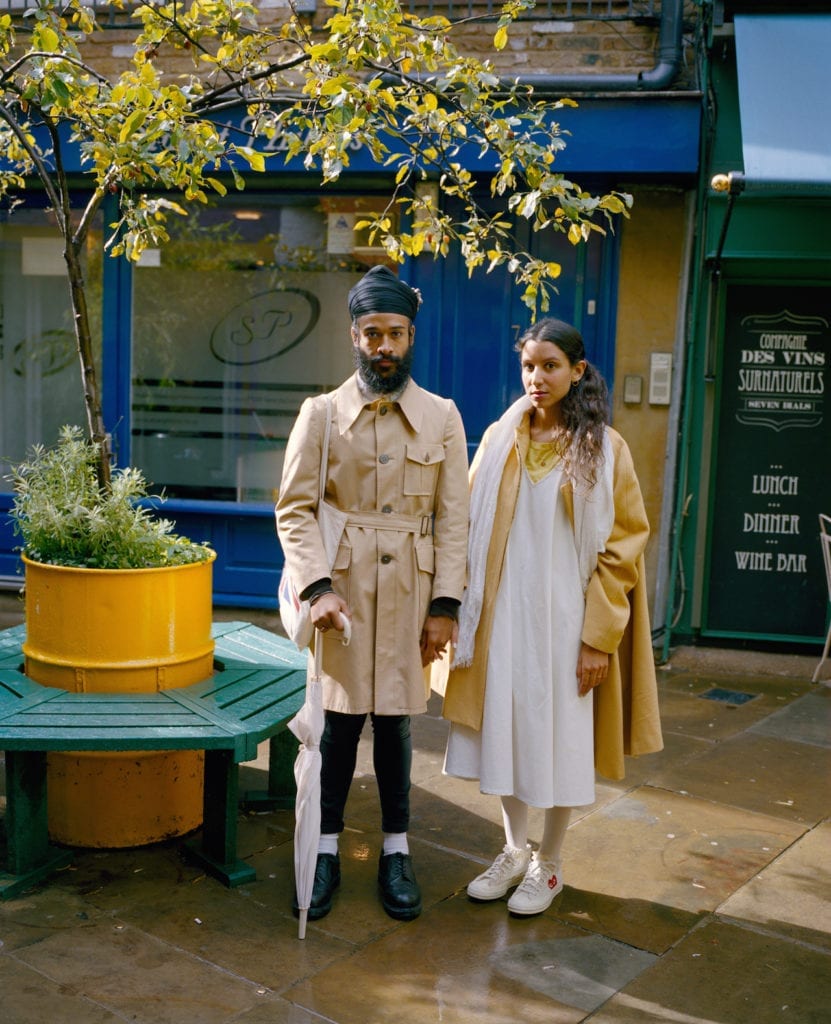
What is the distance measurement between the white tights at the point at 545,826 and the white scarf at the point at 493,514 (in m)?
0.56

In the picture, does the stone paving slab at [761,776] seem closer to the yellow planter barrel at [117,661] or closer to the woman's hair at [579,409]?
the woman's hair at [579,409]

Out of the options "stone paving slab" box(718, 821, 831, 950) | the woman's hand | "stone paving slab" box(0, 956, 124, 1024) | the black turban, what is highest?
the black turban

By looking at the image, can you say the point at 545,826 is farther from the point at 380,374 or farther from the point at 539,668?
the point at 380,374

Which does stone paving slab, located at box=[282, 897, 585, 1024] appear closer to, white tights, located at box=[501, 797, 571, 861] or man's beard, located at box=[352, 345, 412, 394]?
white tights, located at box=[501, 797, 571, 861]

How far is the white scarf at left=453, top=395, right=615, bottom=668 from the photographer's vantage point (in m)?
3.69

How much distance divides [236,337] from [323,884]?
17.0 feet

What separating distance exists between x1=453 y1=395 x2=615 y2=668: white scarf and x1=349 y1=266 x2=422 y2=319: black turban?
501 mm

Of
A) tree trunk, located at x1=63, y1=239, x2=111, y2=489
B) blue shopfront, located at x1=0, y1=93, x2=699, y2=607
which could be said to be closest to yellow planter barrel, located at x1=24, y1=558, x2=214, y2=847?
tree trunk, located at x1=63, y1=239, x2=111, y2=489

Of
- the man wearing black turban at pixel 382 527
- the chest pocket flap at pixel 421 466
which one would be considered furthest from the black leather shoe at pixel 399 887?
the chest pocket flap at pixel 421 466

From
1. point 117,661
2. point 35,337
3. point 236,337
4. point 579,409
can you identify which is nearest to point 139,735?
point 117,661

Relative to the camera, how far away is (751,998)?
133 inches

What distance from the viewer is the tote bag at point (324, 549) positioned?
3682 millimetres

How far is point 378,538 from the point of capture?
3.74 meters

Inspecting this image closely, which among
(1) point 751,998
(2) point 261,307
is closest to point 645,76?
(2) point 261,307
